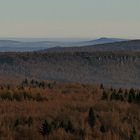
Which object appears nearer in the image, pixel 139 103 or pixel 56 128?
pixel 56 128

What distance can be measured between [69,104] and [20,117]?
2745 millimetres

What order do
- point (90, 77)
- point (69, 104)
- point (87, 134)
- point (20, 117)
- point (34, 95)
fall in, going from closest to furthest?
point (87, 134)
point (20, 117)
point (69, 104)
point (34, 95)
point (90, 77)

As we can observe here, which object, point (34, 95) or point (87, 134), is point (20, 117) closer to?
point (87, 134)

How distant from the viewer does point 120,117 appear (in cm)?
1484

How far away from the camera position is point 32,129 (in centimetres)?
1302

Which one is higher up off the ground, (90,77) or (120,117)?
(120,117)

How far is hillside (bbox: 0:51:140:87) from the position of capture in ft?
172

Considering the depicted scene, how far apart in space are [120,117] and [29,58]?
47701 millimetres

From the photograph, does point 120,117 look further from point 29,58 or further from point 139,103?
point 29,58

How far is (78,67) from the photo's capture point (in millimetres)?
58375

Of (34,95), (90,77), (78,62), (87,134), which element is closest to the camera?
(87,134)

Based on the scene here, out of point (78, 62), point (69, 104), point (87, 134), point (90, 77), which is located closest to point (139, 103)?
point (69, 104)

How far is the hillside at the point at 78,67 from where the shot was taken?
52.6 meters

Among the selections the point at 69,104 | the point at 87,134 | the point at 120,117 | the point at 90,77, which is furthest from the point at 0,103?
the point at 90,77
